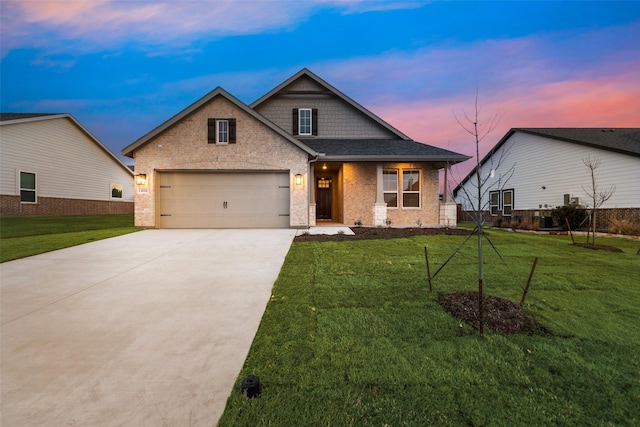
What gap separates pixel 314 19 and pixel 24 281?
3312 centimetres

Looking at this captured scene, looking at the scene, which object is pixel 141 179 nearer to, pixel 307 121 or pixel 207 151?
pixel 207 151

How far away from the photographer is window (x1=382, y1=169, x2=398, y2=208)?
14.0 m

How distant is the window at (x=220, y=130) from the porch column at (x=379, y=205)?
6617mm

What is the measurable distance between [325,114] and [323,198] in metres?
4.69

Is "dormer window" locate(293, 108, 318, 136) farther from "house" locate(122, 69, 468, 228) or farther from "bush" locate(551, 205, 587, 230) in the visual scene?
"bush" locate(551, 205, 587, 230)

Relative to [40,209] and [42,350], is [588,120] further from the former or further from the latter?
[40,209]

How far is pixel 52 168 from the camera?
1842cm

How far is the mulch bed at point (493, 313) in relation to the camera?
3156mm

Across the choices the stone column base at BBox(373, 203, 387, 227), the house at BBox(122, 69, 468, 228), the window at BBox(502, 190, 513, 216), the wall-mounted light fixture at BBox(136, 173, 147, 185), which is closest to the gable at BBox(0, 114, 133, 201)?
the house at BBox(122, 69, 468, 228)

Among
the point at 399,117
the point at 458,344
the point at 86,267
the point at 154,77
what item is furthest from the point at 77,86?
the point at 458,344

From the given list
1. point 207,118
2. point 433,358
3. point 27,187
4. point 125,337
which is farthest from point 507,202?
point 27,187

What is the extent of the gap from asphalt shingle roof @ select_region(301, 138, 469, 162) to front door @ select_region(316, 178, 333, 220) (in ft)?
8.88

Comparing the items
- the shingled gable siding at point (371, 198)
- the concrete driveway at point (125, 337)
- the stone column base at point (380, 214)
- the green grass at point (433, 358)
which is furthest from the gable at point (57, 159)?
the green grass at point (433, 358)

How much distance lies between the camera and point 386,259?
6.34 m
